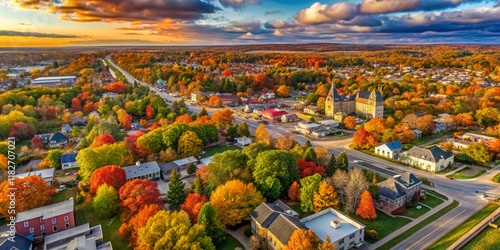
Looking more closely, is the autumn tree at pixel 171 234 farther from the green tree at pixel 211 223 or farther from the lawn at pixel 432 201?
the lawn at pixel 432 201

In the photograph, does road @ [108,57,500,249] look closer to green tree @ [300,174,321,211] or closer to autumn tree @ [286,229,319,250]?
green tree @ [300,174,321,211]

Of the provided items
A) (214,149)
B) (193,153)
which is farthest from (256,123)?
(193,153)

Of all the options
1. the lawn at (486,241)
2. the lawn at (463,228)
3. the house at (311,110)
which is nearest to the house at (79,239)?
the lawn at (463,228)

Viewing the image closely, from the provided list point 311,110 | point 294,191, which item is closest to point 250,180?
point 294,191

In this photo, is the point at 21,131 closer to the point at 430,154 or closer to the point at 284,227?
the point at 284,227

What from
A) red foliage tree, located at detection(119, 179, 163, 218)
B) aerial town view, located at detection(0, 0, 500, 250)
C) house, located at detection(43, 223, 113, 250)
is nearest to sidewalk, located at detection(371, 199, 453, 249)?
aerial town view, located at detection(0, 0, 500, 250)
